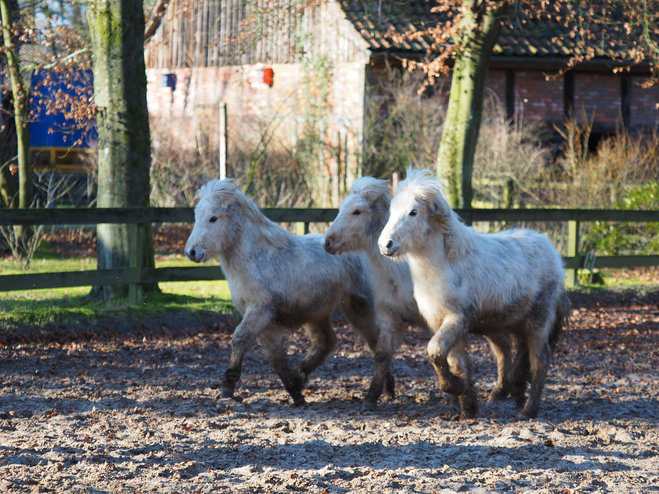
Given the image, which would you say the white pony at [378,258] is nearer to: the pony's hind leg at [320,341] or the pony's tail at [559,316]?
the pony's hind leg at [320,341]

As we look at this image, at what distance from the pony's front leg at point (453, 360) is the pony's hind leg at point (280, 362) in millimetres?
1264

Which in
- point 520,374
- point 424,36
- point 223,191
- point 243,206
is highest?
point 424,36

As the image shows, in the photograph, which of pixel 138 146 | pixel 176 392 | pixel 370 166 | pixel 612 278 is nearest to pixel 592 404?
pixel 176 392

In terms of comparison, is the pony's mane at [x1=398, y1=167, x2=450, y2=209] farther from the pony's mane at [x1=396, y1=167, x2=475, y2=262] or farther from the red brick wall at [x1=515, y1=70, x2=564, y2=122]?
the red brick wall at [x1=515, y1=70, x2=564, y2=122]

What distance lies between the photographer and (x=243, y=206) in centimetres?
613

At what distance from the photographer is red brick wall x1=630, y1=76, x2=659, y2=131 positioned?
21.6 metres

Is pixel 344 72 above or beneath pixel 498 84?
above

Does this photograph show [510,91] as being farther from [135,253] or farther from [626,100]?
[135,253]

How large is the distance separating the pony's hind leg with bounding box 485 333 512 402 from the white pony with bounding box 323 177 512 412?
76 cm

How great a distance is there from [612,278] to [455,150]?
4001 millimetres

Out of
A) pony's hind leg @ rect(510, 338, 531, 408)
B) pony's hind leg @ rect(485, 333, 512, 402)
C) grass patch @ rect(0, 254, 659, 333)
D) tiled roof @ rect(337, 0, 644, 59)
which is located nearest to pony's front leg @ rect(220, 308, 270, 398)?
pony's hind leg @ rect(485, 333, 512, 402)

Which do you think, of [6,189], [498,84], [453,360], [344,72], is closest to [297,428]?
[453,360]

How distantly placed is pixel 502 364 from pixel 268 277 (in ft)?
6.94

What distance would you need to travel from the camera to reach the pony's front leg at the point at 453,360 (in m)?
5.17
